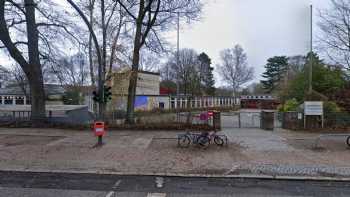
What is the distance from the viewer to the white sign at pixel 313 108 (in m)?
18.2

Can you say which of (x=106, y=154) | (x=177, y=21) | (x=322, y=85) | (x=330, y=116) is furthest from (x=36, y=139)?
(x=322, y=85)

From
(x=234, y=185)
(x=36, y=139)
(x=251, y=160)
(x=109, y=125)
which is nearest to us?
(x=234, y=185)

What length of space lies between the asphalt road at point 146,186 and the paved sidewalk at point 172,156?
472 millimetres

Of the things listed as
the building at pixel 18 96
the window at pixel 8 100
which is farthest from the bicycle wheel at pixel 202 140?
the window at pixel 8 100

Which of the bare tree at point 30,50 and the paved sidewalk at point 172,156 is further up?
the bare tree at point 30,50

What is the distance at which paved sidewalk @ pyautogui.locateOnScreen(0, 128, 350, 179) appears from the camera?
27.8 ft

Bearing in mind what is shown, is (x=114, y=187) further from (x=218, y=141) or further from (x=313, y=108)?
(x=313, y=108)

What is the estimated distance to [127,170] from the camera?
8422mm

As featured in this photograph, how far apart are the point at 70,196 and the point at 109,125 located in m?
12.1

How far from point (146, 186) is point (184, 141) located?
5.79 m

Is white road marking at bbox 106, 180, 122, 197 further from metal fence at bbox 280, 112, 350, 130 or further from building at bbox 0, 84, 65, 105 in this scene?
building at bbox 0, 84, 65, 105

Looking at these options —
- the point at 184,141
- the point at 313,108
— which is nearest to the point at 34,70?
the point at 184,141

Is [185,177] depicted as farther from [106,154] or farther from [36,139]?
[36,139]

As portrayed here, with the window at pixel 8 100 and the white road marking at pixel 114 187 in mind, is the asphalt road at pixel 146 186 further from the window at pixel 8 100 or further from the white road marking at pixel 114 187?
the window at pixel 8 100
